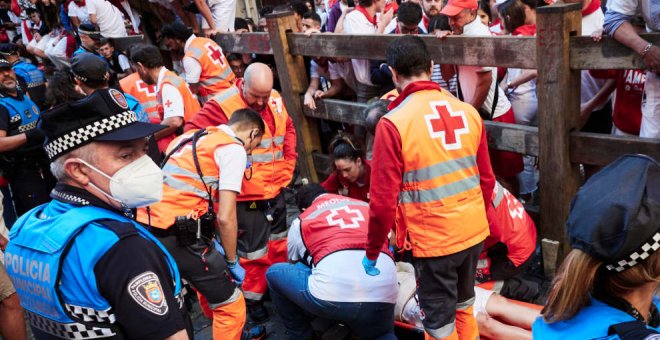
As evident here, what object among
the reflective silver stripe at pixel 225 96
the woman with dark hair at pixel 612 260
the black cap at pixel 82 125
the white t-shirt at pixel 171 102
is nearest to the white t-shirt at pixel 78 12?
the white t-shirt at pixel 171 102

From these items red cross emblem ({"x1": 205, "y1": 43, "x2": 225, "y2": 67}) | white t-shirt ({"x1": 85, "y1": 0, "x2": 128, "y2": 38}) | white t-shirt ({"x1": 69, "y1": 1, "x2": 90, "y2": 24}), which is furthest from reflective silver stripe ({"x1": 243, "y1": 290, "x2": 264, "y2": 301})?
Answer: white t-shirt ({"x1": 69, "y1": 1, "x2": 90, "y2": 24})

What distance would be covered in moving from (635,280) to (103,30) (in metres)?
8.34

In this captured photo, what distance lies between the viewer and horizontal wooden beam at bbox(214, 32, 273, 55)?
5.82 metres

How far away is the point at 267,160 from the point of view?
432 centimetres

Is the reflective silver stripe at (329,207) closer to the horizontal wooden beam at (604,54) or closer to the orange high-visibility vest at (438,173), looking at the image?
the orange high-visibility vest at (438,173)

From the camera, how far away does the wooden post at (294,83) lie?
537 cm

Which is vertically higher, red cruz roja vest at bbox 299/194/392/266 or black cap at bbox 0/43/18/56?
black cap at bbox 0/43/18/56

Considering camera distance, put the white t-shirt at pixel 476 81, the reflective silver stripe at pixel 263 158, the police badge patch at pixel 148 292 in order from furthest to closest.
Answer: the reflective silver stripe at pixel 263 158 → the white t-shirt at pixel 476 81 → the police badge patch at pixel 148 292

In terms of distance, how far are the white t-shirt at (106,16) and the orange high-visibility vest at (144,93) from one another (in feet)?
11.5

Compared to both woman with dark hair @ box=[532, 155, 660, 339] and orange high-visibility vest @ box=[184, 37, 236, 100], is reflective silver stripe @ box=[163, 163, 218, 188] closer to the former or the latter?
woman with dark hair @ box=[532, 155, 660, 339]

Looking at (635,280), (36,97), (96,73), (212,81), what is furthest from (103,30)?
(635,280)

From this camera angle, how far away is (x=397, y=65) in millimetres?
2879

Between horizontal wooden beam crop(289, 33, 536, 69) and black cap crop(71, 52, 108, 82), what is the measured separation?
1.82 m

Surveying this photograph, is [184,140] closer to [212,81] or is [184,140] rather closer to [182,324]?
[182,324]
